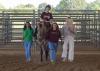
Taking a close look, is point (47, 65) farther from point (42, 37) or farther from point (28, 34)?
point (28, 34)

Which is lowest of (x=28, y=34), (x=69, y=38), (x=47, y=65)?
(x=47, y=65)

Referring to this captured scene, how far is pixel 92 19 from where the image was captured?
23.6 m

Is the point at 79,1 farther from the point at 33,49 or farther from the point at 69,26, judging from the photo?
the point at 69,26

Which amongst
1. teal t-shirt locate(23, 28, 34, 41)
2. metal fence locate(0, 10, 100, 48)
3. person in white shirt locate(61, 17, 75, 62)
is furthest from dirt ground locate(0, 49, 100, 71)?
metal fence locate(0, 10, 100, 48)

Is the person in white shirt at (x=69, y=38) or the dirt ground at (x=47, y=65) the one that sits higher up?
the person in white shirt at (x=69, y=38)

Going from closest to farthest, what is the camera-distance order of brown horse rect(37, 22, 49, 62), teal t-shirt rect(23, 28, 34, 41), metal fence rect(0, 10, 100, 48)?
brown horse rect(37, 22, 49, 62)
teal t-shirt rect(23, 28, 34, 41)
metal fence rect(0, 10, 100, 48)

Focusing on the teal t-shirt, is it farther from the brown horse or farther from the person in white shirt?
the person in white shirt

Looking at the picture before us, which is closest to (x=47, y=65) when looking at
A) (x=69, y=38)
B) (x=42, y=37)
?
(x=42, y=37)

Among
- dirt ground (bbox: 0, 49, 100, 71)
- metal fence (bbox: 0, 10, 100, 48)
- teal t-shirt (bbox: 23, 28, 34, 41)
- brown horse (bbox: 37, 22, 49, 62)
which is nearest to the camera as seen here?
dirt ground (bbox: 0, 49, 100, 71)

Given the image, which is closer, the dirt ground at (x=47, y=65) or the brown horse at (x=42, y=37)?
the dirt ground at (x=47, y=65)

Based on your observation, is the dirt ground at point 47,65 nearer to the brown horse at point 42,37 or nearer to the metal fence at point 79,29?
the brown horse at point 42,37

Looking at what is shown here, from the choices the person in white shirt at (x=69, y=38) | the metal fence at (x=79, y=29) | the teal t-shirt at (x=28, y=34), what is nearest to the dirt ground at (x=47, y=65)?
the person in white shirt at (x=69, y=38)

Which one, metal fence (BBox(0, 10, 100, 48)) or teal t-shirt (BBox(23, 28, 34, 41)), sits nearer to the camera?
teal t-shirt (BBox(23, 28, 34, 41))

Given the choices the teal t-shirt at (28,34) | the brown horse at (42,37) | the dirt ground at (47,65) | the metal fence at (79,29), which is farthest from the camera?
the metal fence at (79,29)
